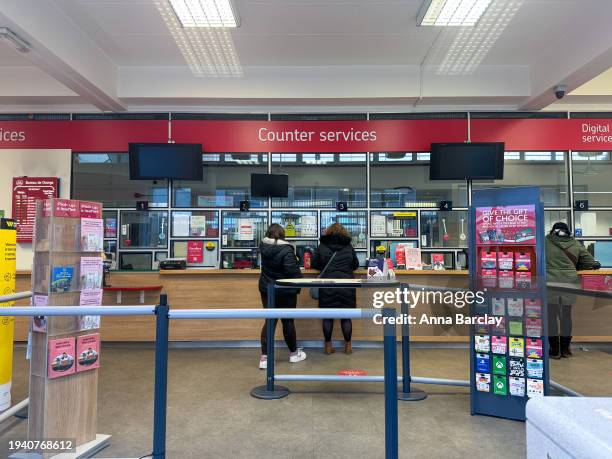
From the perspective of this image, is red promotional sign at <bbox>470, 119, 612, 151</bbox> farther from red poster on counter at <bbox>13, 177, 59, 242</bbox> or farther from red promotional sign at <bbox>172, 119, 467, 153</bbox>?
red poster on counter at <bbox>13, 177, 59, 242</bbox>

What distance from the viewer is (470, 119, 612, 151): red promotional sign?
5.91 meters

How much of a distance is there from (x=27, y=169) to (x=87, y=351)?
15.0ft

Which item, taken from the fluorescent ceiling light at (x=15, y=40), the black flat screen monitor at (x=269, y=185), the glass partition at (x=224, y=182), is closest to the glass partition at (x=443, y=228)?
the black flat screen monitor at (x=269, y=185)

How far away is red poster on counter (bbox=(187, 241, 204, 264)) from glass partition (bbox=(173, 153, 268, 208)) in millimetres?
612

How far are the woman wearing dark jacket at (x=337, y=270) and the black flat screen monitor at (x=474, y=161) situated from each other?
6.62 feet

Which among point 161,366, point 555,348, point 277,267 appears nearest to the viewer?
point 161,366

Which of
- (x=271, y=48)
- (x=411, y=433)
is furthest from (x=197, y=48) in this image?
(x=411, y=433)

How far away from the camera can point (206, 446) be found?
261 cm

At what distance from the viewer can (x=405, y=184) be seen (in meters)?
6.05

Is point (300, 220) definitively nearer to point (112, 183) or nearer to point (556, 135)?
point (112, 183)

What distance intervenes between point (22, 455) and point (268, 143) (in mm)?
4642

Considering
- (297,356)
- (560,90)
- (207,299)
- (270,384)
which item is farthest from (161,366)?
(560,90)

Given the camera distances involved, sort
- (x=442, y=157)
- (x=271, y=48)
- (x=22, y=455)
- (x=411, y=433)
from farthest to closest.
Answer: (x=442, y=157) → (x=271, y=48) → (x=411, y=433) → (x=22, y=455)

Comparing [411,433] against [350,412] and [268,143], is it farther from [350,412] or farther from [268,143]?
[268,143]
